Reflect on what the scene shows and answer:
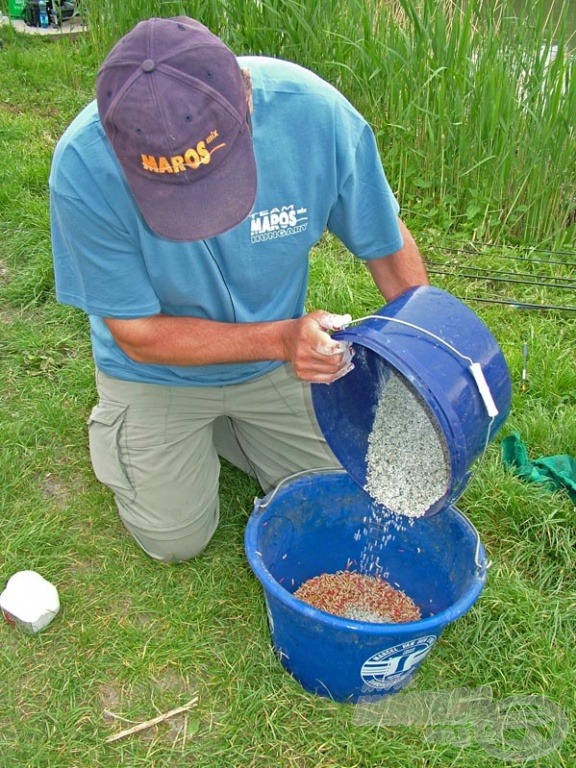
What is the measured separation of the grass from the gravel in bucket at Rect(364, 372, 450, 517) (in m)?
0.17

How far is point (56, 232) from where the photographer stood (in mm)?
2098

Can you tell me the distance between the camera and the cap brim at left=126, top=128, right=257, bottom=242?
163cm

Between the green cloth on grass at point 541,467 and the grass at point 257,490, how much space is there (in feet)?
0.13

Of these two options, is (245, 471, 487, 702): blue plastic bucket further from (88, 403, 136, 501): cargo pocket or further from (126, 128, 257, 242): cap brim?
(126, 128, 257, 242): cap brim

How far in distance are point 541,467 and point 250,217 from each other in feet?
4.11

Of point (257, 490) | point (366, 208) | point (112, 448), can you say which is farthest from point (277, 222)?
point (257, 490)

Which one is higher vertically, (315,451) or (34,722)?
(315,451)

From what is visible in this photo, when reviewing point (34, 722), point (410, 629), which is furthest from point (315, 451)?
point (34, 722)

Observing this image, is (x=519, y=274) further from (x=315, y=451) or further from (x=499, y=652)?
(x=499, y=652)

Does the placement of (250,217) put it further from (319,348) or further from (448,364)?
(448,364)

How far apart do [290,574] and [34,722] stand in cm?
76

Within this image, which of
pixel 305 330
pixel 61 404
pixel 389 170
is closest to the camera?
pixel 305 330

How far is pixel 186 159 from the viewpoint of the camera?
62.1 inches

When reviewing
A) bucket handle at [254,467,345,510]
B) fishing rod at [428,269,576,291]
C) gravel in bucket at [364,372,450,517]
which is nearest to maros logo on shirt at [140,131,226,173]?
gravel in bucket at [364,372,450,517]
